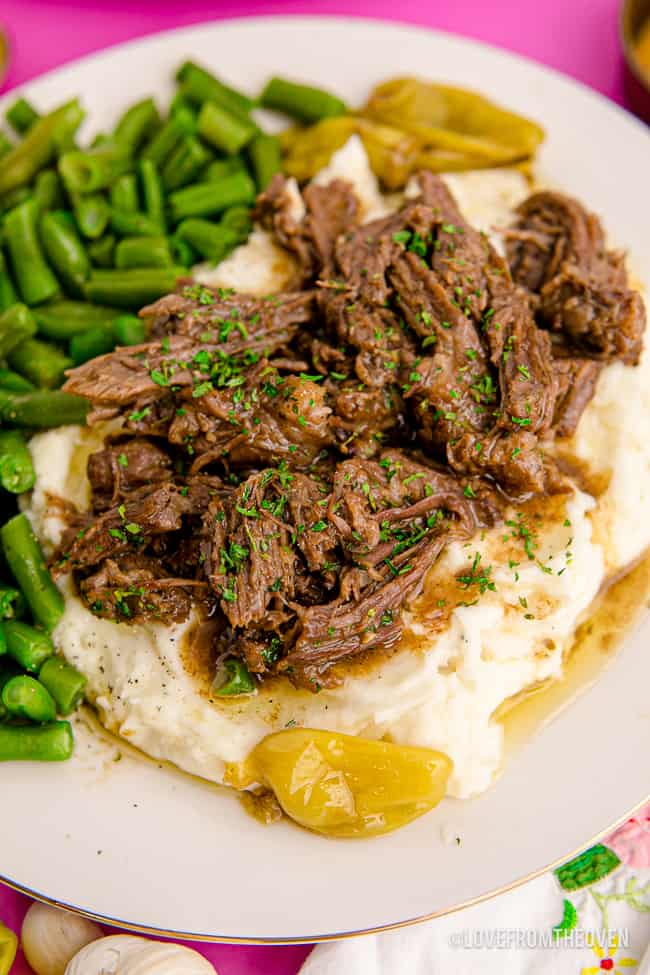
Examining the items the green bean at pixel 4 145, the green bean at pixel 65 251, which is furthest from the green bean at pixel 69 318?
the green bean at pixel 4 145

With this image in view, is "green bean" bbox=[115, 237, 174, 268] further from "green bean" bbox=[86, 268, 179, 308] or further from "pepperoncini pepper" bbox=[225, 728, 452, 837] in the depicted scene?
"pepperoncini pepper" bbox=[225, 728, 452, 837]

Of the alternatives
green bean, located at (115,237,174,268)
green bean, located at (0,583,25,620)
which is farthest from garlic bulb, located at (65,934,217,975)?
green bean, located at (115,237,174,268)

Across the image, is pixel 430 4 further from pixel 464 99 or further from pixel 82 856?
pixel 82 856

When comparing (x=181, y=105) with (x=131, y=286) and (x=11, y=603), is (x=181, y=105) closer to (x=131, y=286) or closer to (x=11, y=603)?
(x=131, y=286)

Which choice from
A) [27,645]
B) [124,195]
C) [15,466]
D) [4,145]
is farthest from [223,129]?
[27,645]

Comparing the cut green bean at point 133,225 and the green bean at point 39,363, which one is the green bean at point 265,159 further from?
the green bean at point 39,363

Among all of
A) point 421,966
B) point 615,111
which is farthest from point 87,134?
point 421,966
